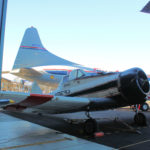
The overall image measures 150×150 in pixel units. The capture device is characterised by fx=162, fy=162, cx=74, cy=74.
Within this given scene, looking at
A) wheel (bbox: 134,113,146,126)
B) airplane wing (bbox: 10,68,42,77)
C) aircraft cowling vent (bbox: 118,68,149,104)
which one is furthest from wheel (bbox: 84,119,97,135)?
airplane wing (bbox: 10,68,42,77)

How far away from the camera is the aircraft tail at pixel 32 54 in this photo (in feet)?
62.0

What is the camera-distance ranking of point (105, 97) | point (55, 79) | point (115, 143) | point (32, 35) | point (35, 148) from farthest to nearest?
point (32, 35)
point (55, 79)
point (105, 97)
point (115, 143)
point (35, 148)

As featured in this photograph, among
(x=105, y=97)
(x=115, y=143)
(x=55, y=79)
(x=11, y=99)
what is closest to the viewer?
(x=115, y=143)

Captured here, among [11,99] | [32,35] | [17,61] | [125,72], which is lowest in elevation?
[11,99]

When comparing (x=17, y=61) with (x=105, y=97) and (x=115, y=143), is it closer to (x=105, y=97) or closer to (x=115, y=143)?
(x=105, y=97)

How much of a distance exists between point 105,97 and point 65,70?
14.1m

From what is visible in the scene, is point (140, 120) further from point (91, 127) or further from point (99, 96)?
point (91, 127)

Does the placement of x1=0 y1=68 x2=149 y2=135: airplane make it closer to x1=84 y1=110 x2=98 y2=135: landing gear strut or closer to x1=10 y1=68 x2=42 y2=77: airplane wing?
x1=84 y1=110 x2=98 y2=135: landing gear strut

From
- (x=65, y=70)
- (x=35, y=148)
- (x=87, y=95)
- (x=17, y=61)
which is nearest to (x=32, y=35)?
(x=17, y=61)

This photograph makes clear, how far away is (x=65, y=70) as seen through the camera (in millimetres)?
19016

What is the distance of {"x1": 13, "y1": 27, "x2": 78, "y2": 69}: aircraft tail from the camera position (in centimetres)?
1891

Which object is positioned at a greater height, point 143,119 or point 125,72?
point 125,72

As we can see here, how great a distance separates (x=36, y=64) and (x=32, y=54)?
1.47m

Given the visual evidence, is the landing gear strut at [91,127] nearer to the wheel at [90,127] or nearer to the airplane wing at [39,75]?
the wheel at [90,127]
